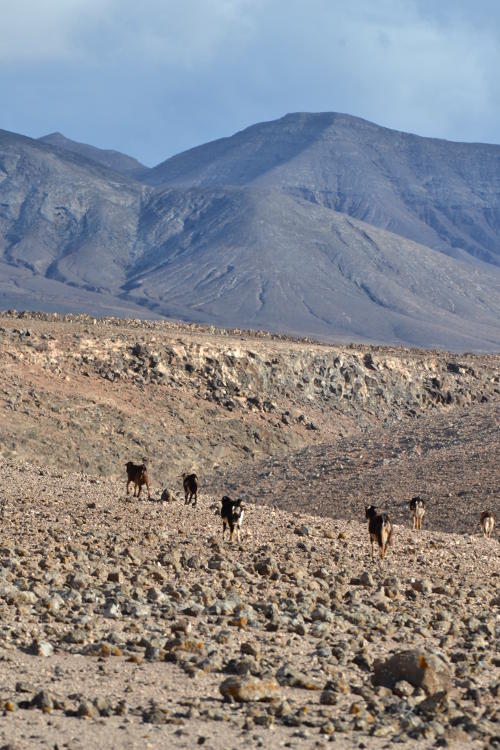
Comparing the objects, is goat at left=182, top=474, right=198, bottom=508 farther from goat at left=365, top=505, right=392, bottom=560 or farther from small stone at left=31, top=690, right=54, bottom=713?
small stone at left=31, top=690, right=54, bottom=713

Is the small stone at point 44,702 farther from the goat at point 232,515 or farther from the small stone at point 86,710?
the goat at point 232,515

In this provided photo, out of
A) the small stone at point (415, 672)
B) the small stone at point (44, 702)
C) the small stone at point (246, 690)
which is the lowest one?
the small stone at point (44, 702)

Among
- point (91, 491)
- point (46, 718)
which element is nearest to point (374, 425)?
point (91, 491)

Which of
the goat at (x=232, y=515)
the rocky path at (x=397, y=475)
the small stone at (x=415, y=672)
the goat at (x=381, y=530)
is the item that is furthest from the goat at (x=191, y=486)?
the small stone at (x=415, y=672)

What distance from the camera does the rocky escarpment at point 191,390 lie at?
39.7 m

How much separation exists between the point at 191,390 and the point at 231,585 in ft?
102

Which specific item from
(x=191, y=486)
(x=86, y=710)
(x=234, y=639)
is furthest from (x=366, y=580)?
(x=191, y=486)

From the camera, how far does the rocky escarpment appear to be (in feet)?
130

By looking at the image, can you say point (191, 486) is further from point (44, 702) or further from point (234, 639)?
point (44, 702)

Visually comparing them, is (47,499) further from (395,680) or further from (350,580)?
(395,680)

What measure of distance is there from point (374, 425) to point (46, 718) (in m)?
41.5

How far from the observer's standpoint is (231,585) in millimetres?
14328

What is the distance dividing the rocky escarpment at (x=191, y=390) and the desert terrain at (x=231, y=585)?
0.46ft

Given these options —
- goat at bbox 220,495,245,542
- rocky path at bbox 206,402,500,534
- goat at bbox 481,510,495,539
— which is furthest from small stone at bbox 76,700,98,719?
rocky path at bbox 206,402,500,534
